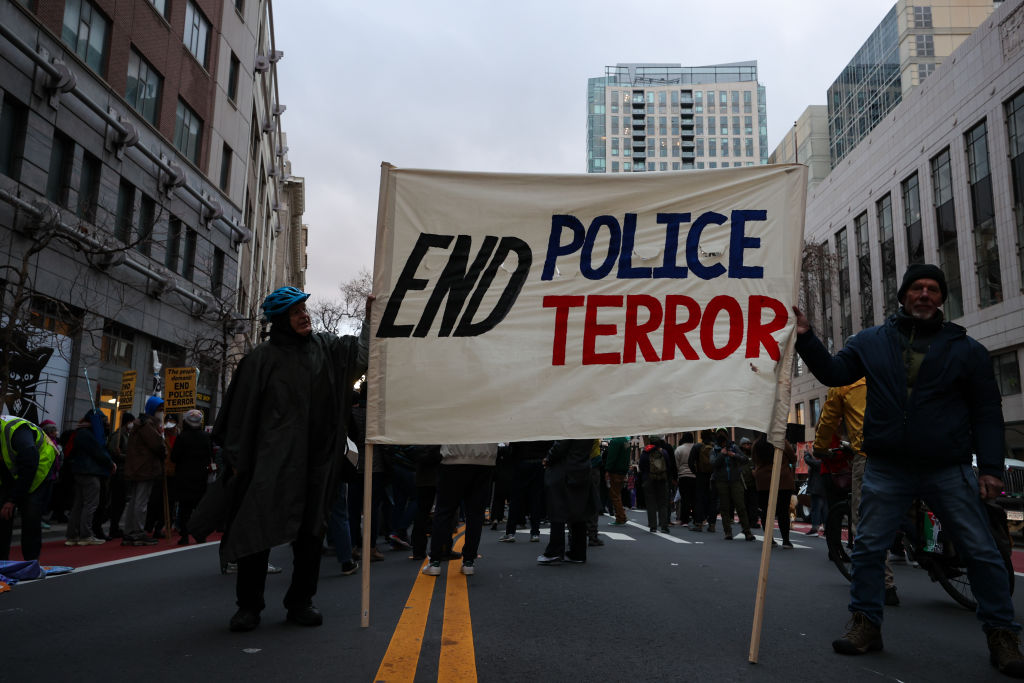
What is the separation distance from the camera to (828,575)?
727 centimetres

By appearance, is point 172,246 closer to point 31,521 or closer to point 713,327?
point 31,521

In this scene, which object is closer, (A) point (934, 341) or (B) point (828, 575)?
(A) point (934, 341)

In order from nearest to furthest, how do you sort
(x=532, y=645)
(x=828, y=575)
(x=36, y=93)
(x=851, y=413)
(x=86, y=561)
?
(x=532, y=645) → (x=851, y=413) → (x=828, y=575) → (x=86, y=561) → (x=36, y=93)

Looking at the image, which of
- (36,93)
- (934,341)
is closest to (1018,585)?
(934,341)

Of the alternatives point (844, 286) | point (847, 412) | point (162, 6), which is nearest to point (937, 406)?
point (847, 412)

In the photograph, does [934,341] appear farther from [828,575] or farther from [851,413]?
[828,575]

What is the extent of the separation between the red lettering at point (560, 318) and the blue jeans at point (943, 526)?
5.98 ft

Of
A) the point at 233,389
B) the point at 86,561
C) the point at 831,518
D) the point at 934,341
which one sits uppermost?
the point at 934,341

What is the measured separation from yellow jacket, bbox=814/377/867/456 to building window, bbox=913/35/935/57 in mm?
52785

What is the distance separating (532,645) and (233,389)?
2.20 m

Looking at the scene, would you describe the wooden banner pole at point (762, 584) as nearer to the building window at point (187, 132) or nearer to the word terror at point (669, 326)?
the word terror at point (669, 326)

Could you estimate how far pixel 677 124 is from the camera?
14038cm

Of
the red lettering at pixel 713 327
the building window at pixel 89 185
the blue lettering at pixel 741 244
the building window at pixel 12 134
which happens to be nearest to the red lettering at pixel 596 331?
the red lettering at pixel 713 327

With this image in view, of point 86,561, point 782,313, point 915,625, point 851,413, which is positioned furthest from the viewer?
point 86,561
